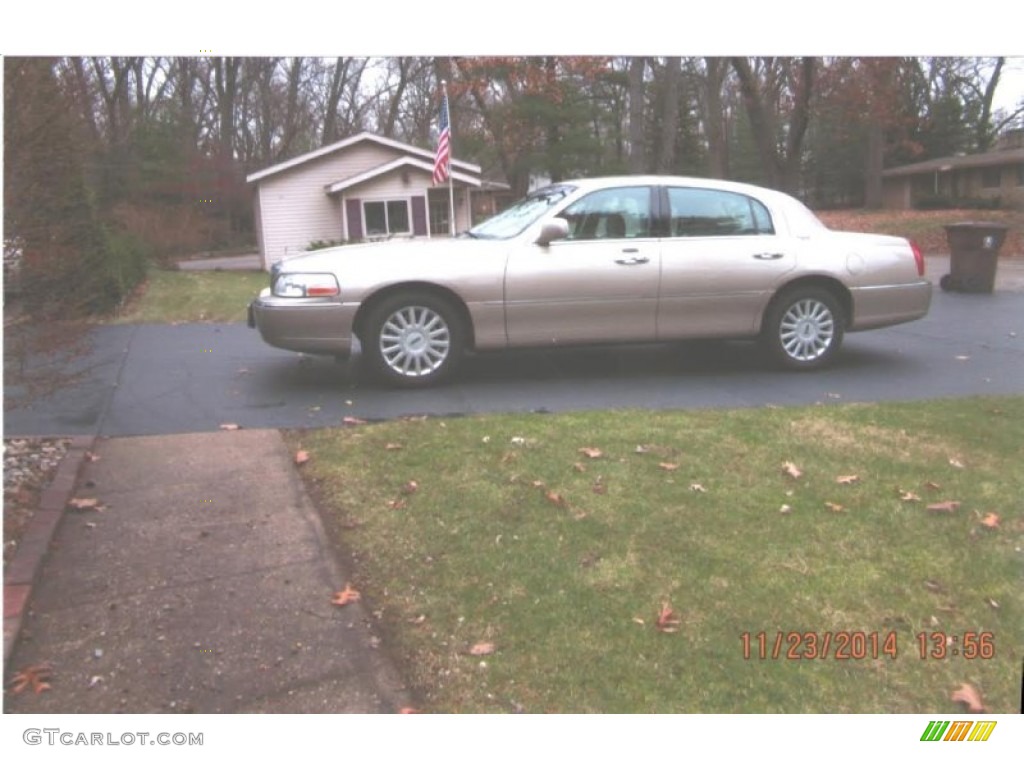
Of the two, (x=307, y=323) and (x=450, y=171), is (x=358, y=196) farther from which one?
(x=307, y=323)

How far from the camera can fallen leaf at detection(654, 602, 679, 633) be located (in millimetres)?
2998

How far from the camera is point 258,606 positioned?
319cm

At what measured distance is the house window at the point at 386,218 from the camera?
9328 mm

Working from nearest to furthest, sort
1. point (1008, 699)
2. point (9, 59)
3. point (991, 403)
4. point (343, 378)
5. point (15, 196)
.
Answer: point (1008, 699) → point (9, 59) → point (15, 196) → point (991, 403) → point (343, 378)

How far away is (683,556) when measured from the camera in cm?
350

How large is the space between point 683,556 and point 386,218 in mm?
6875

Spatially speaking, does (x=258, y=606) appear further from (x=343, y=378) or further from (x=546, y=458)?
(x=343, y=378)

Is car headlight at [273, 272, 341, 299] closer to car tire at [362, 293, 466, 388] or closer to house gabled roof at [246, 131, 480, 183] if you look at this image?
car tire at [362, 293, 466, 388]

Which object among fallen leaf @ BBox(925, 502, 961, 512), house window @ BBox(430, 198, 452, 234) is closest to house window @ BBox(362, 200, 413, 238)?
house window @ BBox(430, 198, 452, 234)

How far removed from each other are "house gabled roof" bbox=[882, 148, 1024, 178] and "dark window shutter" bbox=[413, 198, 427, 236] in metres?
4.25

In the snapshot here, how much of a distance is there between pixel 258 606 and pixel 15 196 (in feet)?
6.87

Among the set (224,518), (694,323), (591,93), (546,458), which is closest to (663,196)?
(694,323)

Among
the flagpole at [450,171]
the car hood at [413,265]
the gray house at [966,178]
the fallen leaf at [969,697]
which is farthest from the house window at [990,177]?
the fallen leaf at [969,697]
